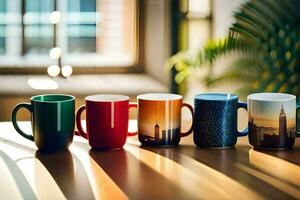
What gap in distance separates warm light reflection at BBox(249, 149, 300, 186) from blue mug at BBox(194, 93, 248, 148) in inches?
2.6

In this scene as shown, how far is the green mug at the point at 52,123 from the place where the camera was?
1.30 metres

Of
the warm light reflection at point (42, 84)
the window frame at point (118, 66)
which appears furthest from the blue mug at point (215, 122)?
the window frame at point (118, 66)

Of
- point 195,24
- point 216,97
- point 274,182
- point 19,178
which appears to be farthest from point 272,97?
point 195,24

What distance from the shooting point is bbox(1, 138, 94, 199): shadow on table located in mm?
1034

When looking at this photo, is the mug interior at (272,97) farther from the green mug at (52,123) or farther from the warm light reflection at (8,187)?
the warm light reflection at (8,187)

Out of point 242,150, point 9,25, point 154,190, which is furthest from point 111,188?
point 9,25

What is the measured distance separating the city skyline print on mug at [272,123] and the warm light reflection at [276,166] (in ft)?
0.12

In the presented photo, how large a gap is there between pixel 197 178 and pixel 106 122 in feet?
0.90

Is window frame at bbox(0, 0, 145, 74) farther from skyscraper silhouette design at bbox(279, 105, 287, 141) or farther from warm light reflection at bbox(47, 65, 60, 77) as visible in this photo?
skyscraper silhouette design at bbox(279, 105, 287, 141)

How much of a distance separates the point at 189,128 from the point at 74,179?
1.54ft

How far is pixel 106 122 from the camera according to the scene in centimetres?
132

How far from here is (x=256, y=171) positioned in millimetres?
1175

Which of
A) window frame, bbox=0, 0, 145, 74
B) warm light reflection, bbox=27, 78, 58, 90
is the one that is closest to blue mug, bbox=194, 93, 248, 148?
warm light reflection, bbox=27, 78, 58, 90

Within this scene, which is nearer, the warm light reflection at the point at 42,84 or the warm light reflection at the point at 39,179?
the warm light reflection at the point at 39,179
